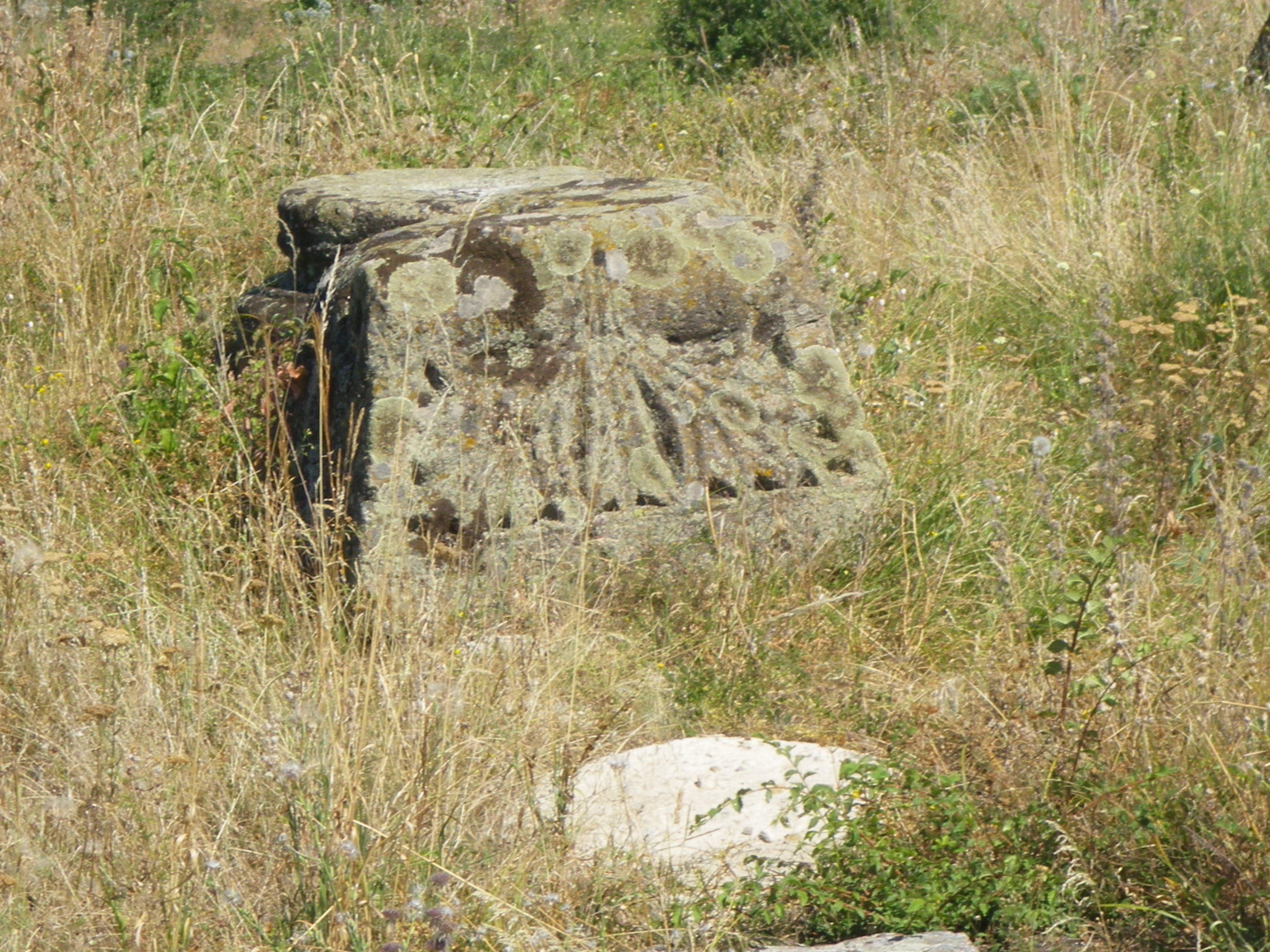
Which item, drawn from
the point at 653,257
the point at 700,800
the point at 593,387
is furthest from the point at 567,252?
the point at 700,800

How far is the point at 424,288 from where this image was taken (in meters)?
3.69

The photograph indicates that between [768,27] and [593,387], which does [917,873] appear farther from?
[768,27]

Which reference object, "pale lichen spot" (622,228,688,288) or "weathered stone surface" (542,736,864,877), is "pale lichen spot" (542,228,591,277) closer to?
"pale lichen spot" (622,228,688,288)

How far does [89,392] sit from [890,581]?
2.68 meters

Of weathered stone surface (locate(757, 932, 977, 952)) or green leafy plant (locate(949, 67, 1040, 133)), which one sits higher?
green leafy plant (locate(949, 67, 1040, 133))

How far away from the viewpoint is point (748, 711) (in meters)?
3.42

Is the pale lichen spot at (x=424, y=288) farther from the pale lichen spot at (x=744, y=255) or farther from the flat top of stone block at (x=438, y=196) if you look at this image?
the pale lichen spot at (x=744, y=255)

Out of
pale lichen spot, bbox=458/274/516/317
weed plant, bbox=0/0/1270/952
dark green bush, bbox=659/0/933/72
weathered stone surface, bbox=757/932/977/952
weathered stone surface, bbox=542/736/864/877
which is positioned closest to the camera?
weathered stone surface, bbox=757/932/977/952

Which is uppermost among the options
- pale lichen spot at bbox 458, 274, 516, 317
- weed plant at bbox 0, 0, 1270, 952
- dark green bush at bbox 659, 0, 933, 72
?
dark green bush at bbox 659, 0, 933, 72

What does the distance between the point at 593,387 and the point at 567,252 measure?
0.38 metres

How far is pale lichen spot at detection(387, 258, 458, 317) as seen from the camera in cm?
365

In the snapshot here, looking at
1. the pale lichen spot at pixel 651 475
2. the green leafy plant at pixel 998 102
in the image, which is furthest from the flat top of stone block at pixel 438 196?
the green leafy plant at pixel 998 102

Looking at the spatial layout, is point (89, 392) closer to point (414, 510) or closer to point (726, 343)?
point (414, 510)

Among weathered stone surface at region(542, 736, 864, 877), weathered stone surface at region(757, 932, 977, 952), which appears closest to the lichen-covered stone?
weathered stone surface at region(542, 736, 864, 877)
